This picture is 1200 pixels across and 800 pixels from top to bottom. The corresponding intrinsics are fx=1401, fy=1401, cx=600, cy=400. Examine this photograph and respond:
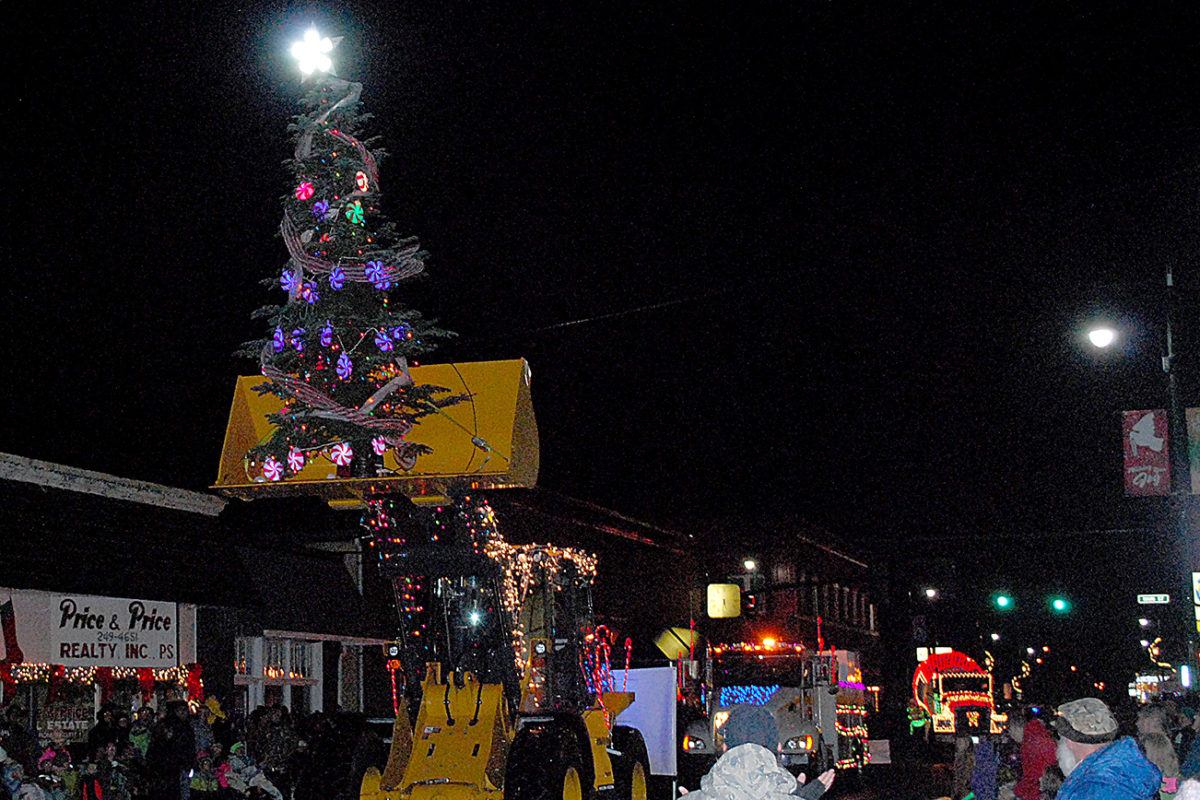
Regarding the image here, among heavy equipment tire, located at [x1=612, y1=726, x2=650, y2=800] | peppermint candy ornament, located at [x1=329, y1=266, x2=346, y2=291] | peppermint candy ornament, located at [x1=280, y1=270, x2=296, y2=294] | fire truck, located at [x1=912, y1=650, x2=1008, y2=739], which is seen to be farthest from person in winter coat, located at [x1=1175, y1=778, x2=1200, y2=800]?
fire truck, located at [x1=912, y1=650, x2=1008, y2=739]

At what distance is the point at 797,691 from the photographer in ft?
96.0

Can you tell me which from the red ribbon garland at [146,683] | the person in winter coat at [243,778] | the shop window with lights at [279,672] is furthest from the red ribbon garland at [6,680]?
the shop window with lights at [279,672]

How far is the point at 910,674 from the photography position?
66938mm

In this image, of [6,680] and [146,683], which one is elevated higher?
[6,680]

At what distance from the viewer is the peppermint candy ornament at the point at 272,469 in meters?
11.7

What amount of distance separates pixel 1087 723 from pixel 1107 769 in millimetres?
625

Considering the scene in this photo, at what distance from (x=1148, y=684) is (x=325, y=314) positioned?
6507cm

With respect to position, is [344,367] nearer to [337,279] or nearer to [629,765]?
[337,279]

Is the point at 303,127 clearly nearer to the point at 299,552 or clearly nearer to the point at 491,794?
the point at 491,794

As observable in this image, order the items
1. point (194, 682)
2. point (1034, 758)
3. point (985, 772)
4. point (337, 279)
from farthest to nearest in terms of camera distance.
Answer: point (194, 682) < point (985, 772) < point (1034, 758) < point (337, 279)

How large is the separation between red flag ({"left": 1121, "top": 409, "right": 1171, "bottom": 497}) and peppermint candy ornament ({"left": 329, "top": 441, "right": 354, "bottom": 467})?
18.3m

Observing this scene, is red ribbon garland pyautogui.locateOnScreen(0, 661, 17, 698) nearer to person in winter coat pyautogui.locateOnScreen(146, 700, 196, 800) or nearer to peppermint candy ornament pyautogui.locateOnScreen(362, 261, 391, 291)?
person in winter coat pyautogui.locateOnScreen(146, 700, 196, 800)

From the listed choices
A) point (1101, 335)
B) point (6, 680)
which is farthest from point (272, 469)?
point (1101, 335)

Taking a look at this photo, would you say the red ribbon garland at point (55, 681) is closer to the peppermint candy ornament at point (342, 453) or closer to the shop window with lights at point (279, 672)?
the shop window with lights at point (279, 672)
